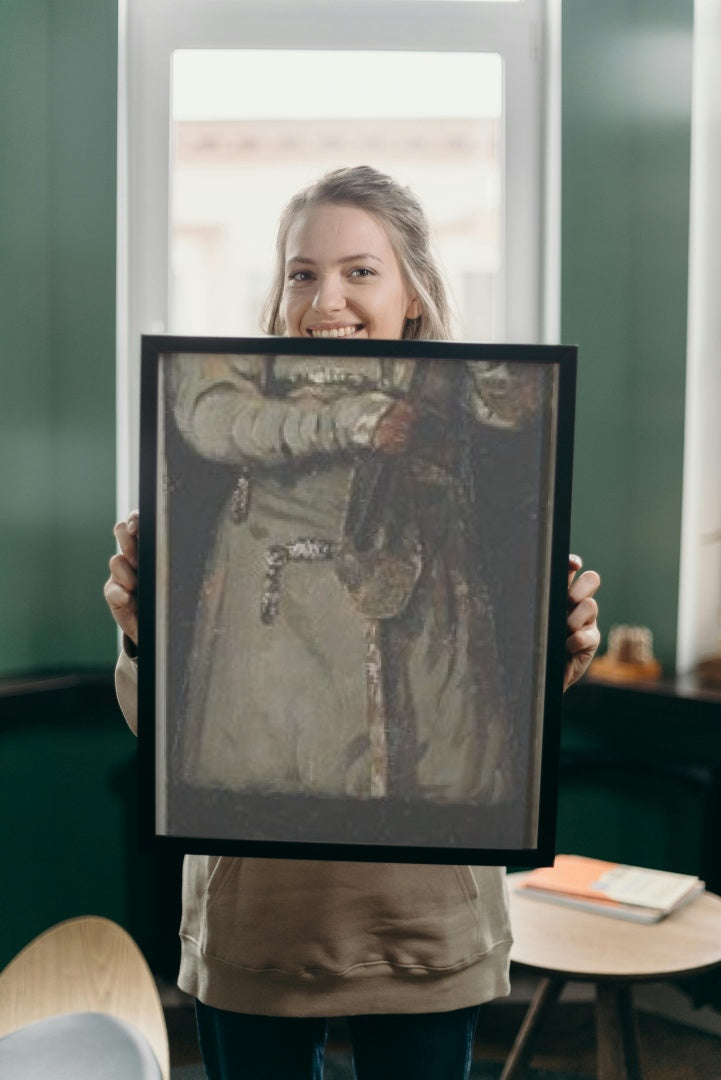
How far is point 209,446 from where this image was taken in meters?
0.89

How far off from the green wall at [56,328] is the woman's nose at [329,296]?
1.51 m

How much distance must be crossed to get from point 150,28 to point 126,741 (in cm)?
168

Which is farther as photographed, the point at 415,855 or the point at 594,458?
the point at 594,458

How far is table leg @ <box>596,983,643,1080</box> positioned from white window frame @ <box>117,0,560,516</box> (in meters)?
1.48

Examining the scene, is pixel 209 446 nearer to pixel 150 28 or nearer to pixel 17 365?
pixel 17 365

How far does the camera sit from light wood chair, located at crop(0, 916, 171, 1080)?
863mm

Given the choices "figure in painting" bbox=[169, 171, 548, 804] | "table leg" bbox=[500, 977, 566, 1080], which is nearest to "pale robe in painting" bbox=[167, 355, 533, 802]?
"figure in painting" bbox=[169, 171, 548, 804]

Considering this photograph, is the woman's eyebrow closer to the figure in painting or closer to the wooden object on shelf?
the figure in painting

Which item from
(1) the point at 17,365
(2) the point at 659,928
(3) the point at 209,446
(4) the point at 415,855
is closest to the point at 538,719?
(4) the point at 415,855

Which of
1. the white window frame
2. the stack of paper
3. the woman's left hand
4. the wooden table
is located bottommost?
the wooden table

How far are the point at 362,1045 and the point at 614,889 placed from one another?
95 cm

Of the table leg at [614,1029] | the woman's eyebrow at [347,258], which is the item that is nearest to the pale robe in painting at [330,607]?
the woman's eyebrow at [347,258]

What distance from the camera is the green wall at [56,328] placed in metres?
2.41

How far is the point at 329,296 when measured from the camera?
1.07m
